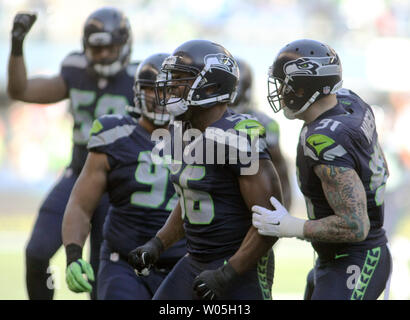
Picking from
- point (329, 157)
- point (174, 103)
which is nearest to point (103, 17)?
point (174, 103)

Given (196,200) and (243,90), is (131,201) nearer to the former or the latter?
(196,200)

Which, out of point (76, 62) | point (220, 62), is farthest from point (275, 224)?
point (76, 62)

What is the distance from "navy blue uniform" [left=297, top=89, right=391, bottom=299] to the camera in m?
Answer: 3.20

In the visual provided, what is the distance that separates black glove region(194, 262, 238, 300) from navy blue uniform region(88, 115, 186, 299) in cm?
86

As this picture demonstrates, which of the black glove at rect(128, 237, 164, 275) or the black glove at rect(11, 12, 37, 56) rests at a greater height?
the black glove at rect(11, 12, 37, 56)

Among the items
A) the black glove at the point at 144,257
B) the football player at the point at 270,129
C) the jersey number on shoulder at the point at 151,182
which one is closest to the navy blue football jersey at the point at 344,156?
the black glove at the point at 144,257

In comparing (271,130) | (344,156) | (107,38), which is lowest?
(271,130)

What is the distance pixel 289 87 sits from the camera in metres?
3.45

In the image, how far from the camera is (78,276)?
352 cm

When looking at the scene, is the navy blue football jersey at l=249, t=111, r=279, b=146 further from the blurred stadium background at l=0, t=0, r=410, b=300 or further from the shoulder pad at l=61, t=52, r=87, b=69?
the blurred stadium background at l=0, t=0, r=410, b=300

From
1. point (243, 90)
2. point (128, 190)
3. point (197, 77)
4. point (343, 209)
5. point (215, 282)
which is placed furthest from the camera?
point (243, 90)

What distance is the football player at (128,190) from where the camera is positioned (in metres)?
3.98

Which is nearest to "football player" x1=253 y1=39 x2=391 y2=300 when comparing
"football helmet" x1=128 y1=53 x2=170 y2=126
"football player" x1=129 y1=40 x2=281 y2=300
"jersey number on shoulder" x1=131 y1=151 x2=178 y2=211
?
"football player" x1=129 y1=40 x2=281 y2=300

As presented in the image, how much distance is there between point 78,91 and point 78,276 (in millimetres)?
1924
